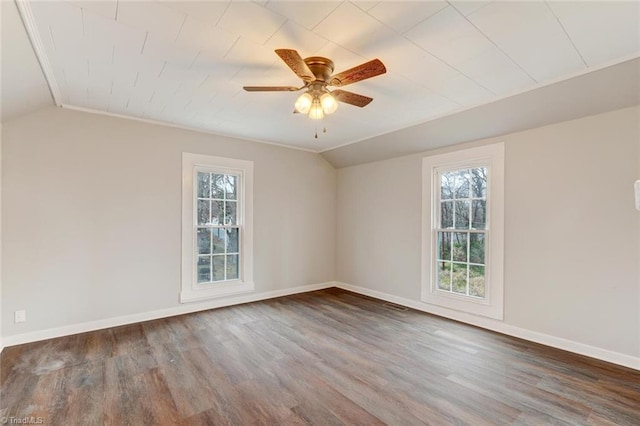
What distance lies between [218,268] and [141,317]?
112cm

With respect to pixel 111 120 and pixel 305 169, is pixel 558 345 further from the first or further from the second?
pixel 111 120

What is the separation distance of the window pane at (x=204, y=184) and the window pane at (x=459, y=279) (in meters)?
3.65

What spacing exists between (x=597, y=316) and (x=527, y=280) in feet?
2.06

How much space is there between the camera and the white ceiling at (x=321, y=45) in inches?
69.0

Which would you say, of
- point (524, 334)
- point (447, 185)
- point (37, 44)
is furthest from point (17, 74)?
point (524, 334)

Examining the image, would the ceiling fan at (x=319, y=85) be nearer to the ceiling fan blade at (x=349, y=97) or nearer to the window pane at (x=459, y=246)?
the ceiling fan blade at (x=349, y=97)

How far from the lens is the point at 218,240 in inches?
175

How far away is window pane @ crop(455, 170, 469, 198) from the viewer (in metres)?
3.93

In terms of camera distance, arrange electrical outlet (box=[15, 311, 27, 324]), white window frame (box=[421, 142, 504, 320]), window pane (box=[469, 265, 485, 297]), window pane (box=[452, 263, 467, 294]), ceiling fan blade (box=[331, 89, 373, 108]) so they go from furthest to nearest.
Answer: window pane (box=[452, 263, 467, 294]), window pane (box=[469, 265, 485, 297]), white window frame (box=[421, 142, 504, 320]), electrical outlet (box=[15, 311, 27, 324]), ceiling fan blade (box=[331, 89, 373, 108])

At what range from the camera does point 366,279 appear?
17.0 ft

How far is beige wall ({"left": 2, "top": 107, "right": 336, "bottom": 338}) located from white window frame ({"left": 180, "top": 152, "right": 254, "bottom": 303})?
0.32ft

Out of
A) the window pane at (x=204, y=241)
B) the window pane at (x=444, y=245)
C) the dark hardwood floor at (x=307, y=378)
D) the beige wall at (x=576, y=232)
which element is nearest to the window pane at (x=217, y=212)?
the window pane at (x=204, y=241)

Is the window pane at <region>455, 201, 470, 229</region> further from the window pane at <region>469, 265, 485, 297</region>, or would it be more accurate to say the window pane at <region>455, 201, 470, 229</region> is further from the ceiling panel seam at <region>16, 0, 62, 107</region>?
the ceiling panel seam at <region>16, 0, 62, 107</region>

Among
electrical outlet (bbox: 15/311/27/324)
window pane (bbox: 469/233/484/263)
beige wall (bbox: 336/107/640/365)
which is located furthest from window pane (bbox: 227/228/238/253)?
beige wall (bbox: 336/107/640/365)
